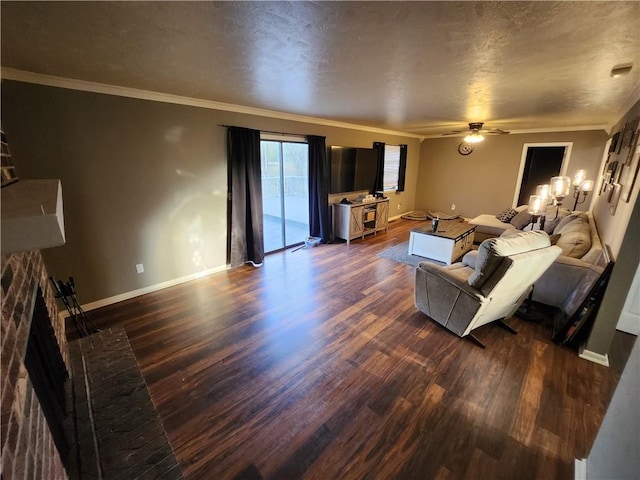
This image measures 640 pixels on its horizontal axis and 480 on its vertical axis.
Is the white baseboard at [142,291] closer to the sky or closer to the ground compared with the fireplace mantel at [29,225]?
closer to the ground

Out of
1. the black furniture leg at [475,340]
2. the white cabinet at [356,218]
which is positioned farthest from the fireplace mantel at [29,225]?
the white cabinet at [356,218]

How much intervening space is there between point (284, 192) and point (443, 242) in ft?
8.84

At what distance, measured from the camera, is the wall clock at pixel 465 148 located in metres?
6.81

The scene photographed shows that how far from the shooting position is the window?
6.60 metres

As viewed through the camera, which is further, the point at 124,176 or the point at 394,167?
the point at 394,167

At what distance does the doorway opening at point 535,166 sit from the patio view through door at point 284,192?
16.7 ft

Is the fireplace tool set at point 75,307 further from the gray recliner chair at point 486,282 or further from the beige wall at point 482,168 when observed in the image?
the beige wall at point 482,168

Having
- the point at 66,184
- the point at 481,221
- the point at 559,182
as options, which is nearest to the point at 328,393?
the point at 66,184

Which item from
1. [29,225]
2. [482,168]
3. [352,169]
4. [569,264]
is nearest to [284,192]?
[352,169]

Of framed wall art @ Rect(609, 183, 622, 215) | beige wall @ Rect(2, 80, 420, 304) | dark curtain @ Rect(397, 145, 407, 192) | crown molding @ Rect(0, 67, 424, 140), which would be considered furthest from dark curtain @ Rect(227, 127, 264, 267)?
dark curtain @ Rect(397, 145, 407, 192)

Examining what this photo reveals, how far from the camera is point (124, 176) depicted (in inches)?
113

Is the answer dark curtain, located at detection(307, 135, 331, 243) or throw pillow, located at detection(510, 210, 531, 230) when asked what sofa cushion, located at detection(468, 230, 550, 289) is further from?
dark curtain, located at detection(307, 135, 331, 243)

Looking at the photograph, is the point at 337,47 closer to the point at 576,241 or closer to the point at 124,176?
the point at 124,176

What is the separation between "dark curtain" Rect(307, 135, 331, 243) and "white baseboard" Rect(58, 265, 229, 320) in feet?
6.10
